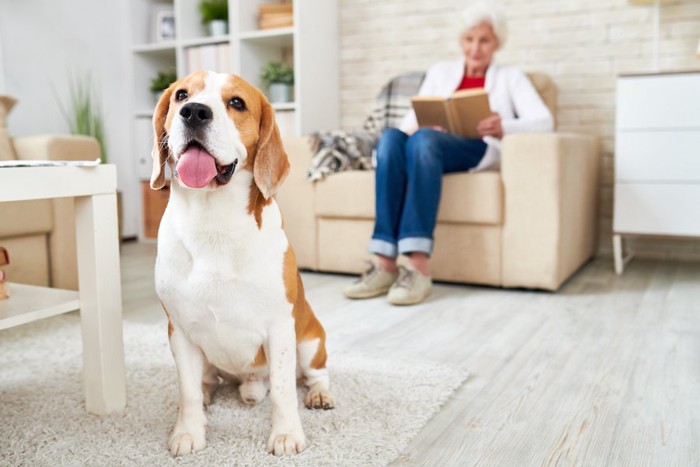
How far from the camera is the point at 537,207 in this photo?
2262 mm

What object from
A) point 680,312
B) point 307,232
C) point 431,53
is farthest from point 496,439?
point 431,53

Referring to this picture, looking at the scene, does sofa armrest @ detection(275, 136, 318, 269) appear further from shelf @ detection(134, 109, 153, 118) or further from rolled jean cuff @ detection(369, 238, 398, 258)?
shelf @ detection(134, 109, 153, 118)

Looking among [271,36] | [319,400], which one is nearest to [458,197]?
[319,400]

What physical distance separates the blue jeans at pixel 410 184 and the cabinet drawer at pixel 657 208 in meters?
0.70

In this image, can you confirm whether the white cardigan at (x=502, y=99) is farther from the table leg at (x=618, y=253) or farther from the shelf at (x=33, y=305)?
the shelf at (x=33, y=305)

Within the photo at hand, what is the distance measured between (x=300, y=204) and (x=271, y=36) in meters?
1.16

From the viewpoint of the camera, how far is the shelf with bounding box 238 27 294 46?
11.0ft

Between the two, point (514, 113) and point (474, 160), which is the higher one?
point (514, 113)

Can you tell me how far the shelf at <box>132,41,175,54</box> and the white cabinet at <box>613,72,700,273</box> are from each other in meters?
2.42

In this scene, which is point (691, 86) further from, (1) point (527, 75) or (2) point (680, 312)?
(2) point (680, 312)

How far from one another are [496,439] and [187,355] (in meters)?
0.54

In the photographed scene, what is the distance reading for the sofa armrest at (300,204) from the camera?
2.69 meters

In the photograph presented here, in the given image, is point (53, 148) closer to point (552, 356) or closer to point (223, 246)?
point (223, 246)

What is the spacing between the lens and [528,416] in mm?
1216
